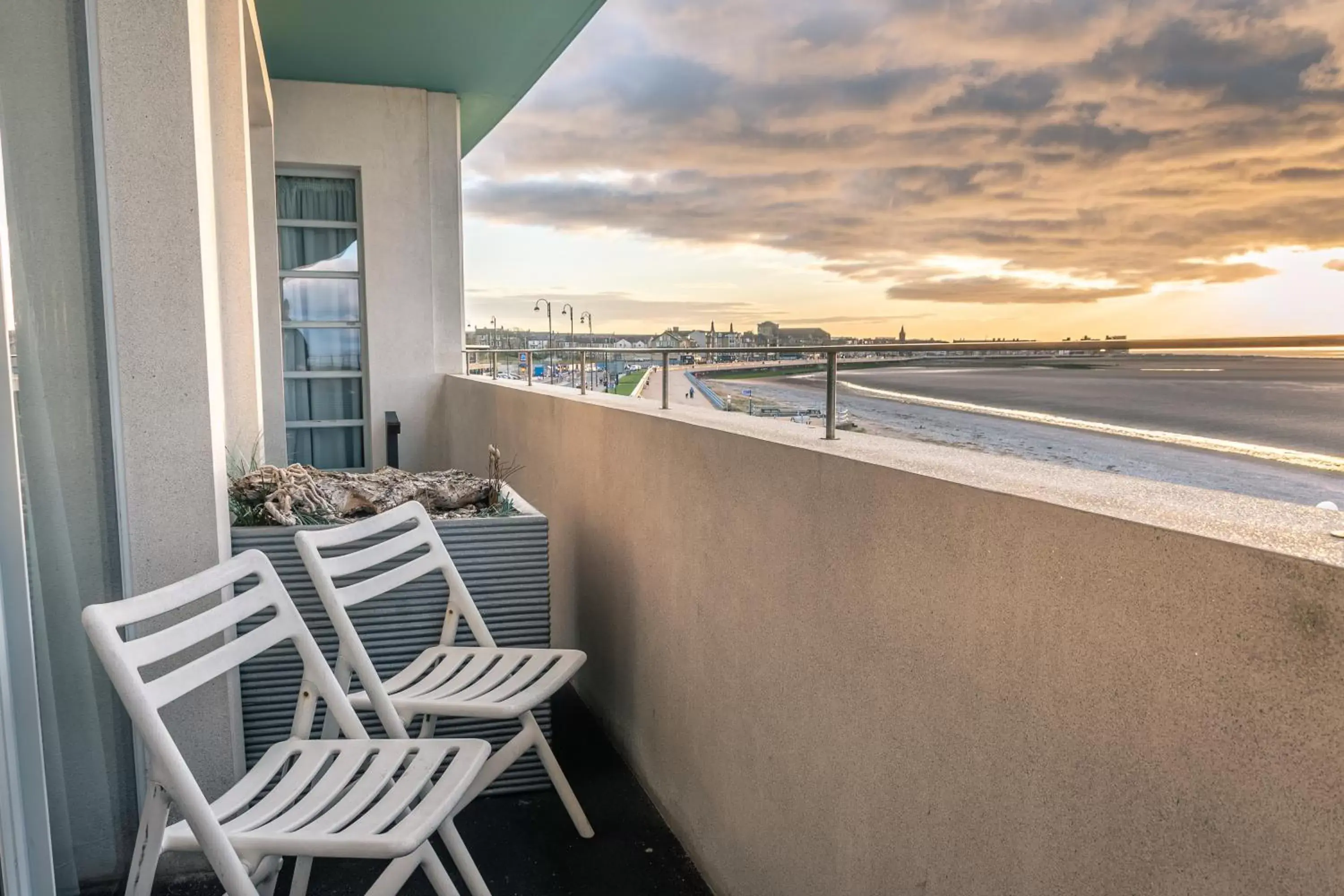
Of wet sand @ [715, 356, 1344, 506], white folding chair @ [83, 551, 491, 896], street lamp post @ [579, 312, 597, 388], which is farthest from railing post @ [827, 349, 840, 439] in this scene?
→ street lamp post @ [579, 312, 597, 388]

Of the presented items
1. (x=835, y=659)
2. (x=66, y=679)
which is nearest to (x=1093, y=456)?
(x=835, y=659)

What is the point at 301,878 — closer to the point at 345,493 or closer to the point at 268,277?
the point at 345,493

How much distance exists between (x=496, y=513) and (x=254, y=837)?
5.16 ft

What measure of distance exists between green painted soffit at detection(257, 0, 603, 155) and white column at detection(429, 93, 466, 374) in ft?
0.91

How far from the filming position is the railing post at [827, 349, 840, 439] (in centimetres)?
192

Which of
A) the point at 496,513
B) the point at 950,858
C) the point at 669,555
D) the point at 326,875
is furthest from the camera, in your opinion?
the point at 496,513

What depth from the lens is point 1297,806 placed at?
85 cm

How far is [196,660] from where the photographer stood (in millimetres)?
1883

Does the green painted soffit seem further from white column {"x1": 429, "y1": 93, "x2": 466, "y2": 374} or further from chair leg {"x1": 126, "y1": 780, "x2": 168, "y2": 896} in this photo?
chair leg {"x1": 126, "y1": 780, "x2": 168, "y2": 896}

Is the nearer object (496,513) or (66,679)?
(66,679)

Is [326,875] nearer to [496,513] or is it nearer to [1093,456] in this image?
[496,513]

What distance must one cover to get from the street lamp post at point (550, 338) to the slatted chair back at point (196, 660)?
9.65 feet

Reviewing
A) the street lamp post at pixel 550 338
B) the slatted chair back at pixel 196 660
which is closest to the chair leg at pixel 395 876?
the slatted chair back at pixel 196 660

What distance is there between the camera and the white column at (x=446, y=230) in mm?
7664
